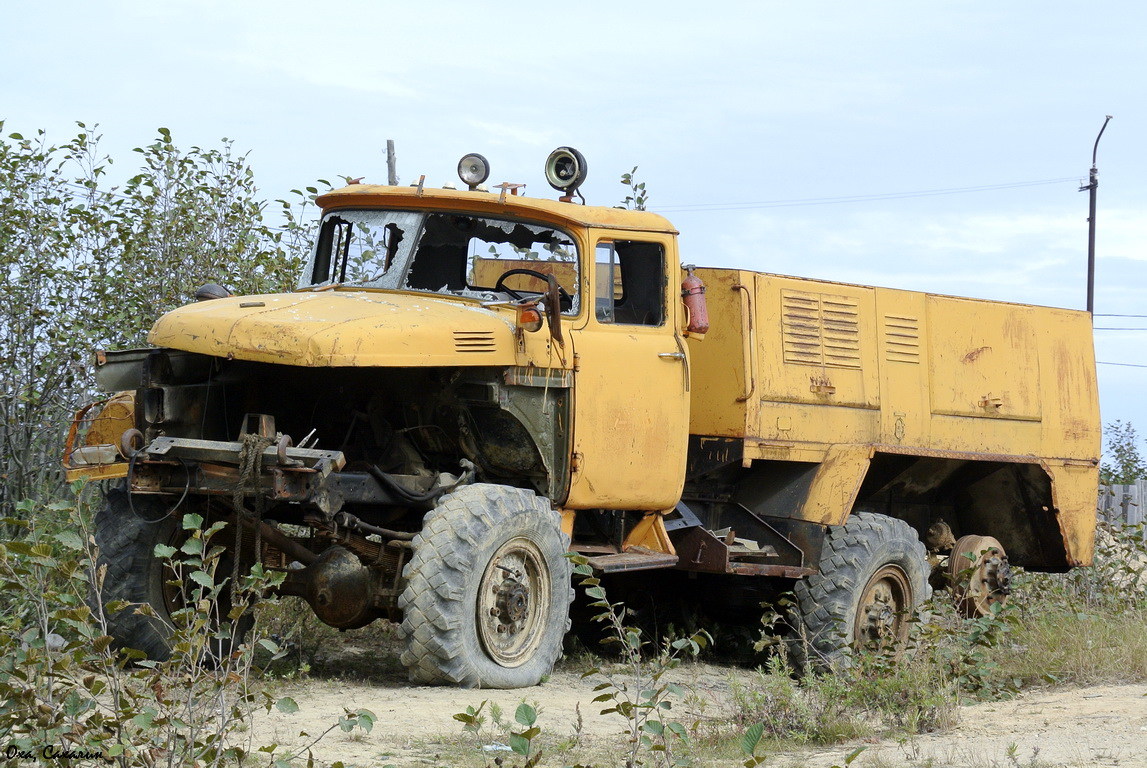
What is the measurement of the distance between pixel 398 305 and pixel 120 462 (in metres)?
1.70

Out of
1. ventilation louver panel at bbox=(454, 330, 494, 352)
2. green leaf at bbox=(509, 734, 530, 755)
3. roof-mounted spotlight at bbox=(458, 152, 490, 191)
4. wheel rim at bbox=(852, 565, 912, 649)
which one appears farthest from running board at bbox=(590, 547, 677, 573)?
green leaf at bbox=(509, 734, 530, 755)

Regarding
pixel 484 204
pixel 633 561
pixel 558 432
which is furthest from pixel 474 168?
pixel 633 561

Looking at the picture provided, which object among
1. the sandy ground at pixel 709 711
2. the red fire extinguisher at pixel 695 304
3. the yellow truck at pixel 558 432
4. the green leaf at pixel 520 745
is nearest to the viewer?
the green leaf at pixel 520 745

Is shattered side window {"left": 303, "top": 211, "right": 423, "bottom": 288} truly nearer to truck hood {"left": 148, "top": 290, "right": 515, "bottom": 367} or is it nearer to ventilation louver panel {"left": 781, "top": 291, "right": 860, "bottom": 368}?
truck hood {"left": 148, "top": 290, "right": 515, "bottom": 367}

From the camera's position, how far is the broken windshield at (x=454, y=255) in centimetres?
883

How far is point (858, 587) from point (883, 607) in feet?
1.49

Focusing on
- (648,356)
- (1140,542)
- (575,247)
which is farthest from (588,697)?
(1140,542)

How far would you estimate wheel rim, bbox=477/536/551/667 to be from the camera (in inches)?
305

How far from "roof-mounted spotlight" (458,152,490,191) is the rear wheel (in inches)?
134

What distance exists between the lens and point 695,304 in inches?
365

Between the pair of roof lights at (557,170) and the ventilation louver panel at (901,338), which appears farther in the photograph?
the ventilation louver panel at (901,338)

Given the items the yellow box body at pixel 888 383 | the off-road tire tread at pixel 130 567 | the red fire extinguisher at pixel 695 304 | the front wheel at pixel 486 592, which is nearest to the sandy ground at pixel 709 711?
the front wheel at pixel 486 592

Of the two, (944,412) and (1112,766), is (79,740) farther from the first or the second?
(944,412)

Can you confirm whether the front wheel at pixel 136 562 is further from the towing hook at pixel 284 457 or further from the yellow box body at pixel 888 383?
the yellow box body at pixel 888 383
